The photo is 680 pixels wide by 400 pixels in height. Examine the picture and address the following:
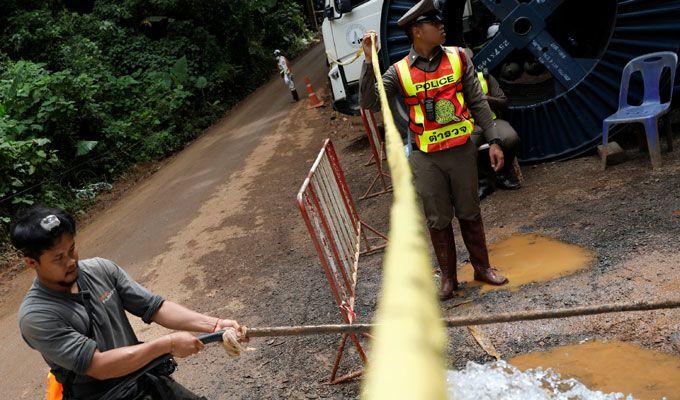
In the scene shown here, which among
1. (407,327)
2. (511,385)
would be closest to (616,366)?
(511,385)

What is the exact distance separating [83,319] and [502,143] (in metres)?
4.88

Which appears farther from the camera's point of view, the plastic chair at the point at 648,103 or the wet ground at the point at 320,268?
the plastic chair at the point at 648,103

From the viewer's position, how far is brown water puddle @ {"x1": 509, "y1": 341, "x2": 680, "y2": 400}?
2793mm

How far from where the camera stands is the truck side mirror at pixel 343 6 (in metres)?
9.10

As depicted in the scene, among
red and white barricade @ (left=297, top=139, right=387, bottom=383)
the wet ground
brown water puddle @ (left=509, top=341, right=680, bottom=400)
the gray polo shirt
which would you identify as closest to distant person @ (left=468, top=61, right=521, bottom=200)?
the wet ground

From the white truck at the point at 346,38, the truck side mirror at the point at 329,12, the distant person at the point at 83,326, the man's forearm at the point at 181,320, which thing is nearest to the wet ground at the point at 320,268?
the white truck at the point at 346,38

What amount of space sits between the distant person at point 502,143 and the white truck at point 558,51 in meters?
0.42

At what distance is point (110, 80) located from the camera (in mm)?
16594

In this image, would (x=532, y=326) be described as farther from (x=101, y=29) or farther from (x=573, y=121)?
(x=101, y=29)

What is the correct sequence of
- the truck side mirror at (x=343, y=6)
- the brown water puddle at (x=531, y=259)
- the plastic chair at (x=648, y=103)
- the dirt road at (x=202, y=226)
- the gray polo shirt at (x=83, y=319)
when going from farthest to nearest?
1. the truck side mirror at (x=343, y=6)
2. the dirt road at (x=202, y=226)
3. the plastic chair at (x=648, y=103)
4. the brown water puddle at (x=531, y=259)
5. the gray polo shirt at (x=83, y=319)

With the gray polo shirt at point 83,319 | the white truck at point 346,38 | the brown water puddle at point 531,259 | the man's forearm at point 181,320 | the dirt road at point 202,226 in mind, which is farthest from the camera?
the white truck at point 346,38

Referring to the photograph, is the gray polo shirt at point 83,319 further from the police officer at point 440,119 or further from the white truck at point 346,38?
the white truck at point 346,38

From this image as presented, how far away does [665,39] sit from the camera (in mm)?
6035

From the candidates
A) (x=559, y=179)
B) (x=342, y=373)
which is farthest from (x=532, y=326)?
(x=559, y=179)
